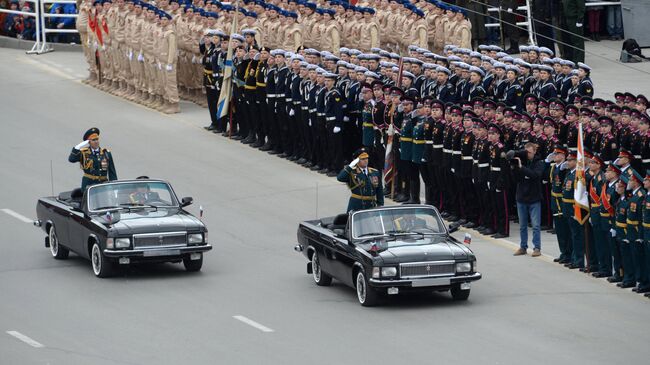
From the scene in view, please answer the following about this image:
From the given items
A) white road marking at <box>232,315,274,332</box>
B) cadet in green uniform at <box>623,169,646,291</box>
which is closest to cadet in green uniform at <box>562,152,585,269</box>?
Result: cadet in green uniform at <box>623,169,646,291</box>

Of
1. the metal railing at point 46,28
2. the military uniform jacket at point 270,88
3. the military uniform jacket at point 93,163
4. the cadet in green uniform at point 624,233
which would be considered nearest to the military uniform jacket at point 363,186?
the cadet in green uniform at point 624,233

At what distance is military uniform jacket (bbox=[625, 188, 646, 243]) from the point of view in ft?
68.9

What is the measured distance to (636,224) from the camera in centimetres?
2109

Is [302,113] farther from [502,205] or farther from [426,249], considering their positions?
[426,249]

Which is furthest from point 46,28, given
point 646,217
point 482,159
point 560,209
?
point 646,217

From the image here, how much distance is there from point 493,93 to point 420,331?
9.97m

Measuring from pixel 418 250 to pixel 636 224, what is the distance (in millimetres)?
2926

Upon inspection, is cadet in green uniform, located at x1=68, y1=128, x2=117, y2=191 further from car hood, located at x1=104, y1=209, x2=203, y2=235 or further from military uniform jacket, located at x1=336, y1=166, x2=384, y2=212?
military uniform jacket, located at x1=336, y1=166, x2=384, y2=212

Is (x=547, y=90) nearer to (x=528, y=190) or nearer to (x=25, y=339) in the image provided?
(x=528, y=190)

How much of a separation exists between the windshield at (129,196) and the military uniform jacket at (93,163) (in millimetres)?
1588

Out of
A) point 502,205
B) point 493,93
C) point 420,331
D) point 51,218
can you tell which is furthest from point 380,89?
point 420,331

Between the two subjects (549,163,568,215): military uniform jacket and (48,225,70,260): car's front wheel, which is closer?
(549,163,568,215): military uniform jacket

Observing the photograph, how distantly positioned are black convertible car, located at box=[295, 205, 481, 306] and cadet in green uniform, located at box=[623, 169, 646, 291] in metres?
2.18

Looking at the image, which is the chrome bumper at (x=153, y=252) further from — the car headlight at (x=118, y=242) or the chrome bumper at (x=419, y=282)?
the chrome bumper at (x=419, y=282)
